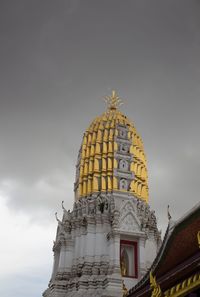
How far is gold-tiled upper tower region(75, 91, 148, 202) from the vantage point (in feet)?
105

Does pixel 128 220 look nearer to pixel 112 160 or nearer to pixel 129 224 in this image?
pixel 129 224

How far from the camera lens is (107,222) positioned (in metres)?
29.6

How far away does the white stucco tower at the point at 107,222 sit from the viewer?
90.0ft

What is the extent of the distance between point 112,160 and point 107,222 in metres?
5.42

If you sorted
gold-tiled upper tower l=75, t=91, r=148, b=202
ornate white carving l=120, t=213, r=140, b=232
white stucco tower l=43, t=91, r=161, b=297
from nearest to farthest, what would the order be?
white stucco tower l=43, t=91, r=161, b=297
ornate white carving l=120, t=213, r=140, b=232
gold-tiled upper tower l=75, t=91, r=148, b=202

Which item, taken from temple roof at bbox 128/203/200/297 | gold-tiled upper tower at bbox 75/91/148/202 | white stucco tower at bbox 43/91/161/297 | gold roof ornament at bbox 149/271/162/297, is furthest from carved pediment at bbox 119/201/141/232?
gold roof ornament at bbox 149/271/162/297

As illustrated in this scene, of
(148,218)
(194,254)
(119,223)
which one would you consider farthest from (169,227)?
(148,218)

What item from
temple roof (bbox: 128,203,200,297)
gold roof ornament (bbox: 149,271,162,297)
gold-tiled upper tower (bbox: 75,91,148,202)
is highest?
gold-tiled upper tower (bbox: 75,91,148,202)

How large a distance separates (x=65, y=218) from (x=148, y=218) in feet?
20.8

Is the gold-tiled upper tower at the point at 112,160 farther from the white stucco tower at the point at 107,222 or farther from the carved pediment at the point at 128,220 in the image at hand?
the carved pediment at the point at 128,220

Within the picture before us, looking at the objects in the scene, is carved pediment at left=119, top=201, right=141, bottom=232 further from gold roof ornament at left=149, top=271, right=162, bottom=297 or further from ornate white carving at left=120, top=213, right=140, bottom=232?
gold roof ornament at left=149, top=271, right=162, bottom=297

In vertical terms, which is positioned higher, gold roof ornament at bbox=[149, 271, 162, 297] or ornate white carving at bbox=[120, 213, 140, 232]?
ornate white carving at bbox=[120, 213, 140, 232]

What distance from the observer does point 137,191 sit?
32.4 metres

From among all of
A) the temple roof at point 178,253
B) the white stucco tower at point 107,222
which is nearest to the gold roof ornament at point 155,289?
the temple roof at point 178,253
